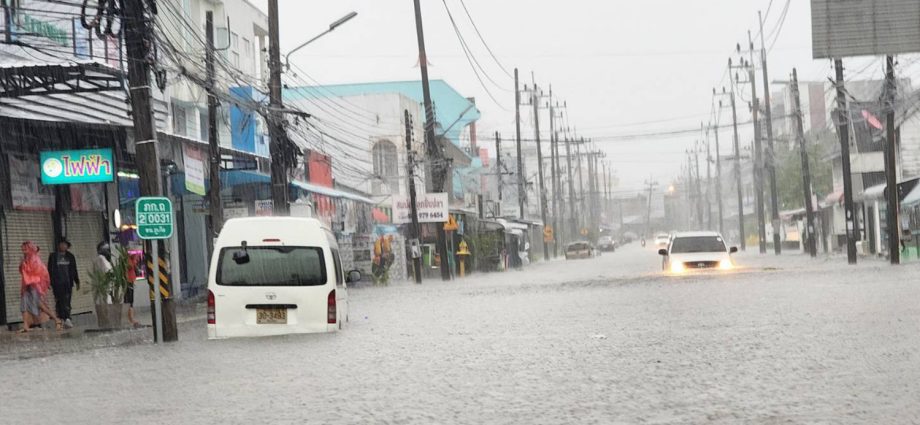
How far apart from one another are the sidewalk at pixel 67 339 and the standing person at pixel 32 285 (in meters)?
0.34

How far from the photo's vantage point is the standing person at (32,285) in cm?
2409

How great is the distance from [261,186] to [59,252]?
663 inches

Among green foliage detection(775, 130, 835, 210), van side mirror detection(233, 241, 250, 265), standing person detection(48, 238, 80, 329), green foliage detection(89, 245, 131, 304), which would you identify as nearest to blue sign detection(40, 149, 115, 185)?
standing person detection(48, 238, 80, 329)

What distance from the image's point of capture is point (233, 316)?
18.5m

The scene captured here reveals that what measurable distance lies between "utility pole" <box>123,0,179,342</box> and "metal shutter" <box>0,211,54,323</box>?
7469mm

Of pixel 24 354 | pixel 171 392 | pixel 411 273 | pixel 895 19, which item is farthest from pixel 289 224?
pixel 411 273

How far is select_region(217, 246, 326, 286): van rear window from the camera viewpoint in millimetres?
18625

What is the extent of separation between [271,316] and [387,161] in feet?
171

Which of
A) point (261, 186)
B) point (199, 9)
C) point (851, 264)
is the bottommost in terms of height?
point (851, 264)

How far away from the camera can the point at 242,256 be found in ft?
61.4

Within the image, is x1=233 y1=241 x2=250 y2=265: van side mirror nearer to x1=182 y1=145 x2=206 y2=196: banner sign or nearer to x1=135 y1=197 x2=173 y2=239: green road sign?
x1=135 y1=197 x2=173 y2=239: green road sign

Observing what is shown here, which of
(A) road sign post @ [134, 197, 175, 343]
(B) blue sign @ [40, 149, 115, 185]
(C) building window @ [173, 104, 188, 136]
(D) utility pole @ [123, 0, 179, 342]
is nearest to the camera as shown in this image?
(D) utility pole @ [123, 0, 179, 342]

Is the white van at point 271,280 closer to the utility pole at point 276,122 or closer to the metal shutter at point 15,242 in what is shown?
the metal shutter at point 15,242

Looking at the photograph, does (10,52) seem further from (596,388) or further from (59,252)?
(596,388)
